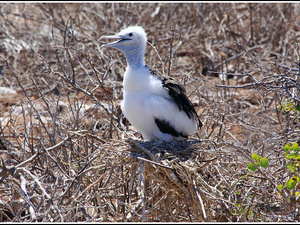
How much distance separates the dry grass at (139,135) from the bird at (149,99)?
0.21 m

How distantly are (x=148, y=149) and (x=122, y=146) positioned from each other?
0.27m

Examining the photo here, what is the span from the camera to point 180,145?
419 centimetres

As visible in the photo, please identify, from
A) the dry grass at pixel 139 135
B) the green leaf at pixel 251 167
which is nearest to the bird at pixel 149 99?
the dry grass at pixel 139 135

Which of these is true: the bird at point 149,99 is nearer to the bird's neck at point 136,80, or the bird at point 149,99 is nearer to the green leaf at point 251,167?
the bird's neck at point 136,80

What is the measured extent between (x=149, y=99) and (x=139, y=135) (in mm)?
766

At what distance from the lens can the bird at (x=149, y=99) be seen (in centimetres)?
422

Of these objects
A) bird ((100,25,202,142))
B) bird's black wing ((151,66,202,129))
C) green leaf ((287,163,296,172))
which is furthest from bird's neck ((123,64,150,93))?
green leaf ((287,163,296,172))

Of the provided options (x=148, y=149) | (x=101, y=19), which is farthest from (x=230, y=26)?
(x=148, y=149)

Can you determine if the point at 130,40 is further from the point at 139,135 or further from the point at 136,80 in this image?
the point at 139,135

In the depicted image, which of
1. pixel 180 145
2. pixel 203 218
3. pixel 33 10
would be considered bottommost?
pixel 203 218

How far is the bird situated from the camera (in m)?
4.22

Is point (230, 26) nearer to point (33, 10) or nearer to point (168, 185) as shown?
point (33, 10)

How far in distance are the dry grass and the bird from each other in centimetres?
21

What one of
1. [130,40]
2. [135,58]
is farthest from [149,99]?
[130,40]
